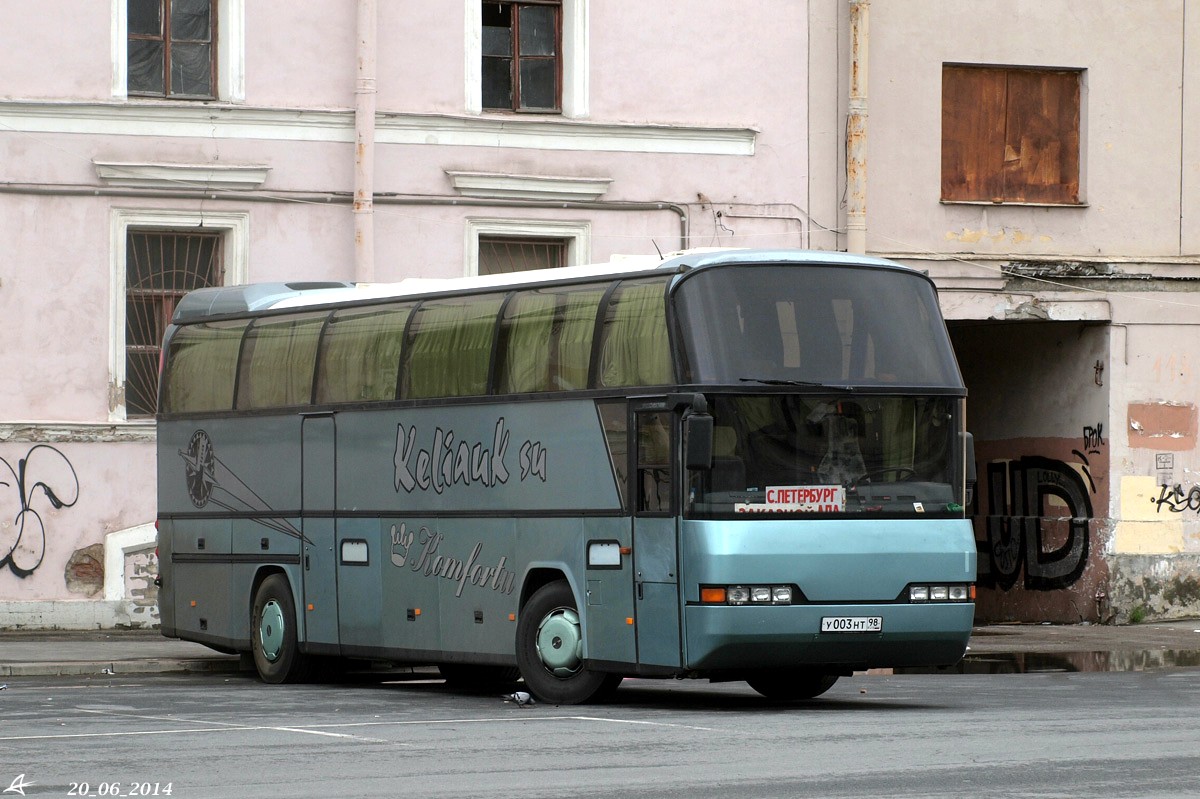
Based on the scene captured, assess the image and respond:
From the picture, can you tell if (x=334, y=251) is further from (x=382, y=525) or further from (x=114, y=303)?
(x=382, y=525)

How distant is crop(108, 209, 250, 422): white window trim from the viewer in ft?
74.1

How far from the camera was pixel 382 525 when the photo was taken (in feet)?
55.1

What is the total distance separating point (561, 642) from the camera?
14.8m

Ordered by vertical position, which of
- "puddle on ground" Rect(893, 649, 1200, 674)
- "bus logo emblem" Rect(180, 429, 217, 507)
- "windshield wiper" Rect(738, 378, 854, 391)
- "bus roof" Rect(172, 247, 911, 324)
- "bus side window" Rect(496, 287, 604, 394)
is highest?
"bus roof" Rect(172, 247, 911, 324)

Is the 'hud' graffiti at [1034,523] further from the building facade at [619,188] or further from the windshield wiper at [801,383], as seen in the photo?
the windshield wiper at [801,383]

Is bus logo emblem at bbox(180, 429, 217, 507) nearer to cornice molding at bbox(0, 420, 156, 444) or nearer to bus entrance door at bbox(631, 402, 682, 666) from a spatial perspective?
cornice molding at bbox(0, 420, 156, 444)

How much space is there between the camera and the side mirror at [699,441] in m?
13.5

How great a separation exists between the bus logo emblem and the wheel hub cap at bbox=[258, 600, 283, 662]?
4.35ft

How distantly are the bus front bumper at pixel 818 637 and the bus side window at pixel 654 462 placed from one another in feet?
2.58

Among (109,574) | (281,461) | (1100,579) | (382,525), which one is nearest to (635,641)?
(382,525)

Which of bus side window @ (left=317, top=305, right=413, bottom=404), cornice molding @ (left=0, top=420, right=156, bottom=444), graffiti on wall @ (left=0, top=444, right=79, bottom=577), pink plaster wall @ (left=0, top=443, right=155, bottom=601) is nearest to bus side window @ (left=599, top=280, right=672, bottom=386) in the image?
bus side window @ (left=317, top=305, right=413, bottom=404)

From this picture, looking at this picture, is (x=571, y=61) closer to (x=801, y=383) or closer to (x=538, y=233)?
(x=538, y=233)

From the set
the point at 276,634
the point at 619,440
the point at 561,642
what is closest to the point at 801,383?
the point at 619,440

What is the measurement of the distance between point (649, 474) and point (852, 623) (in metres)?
1.68
